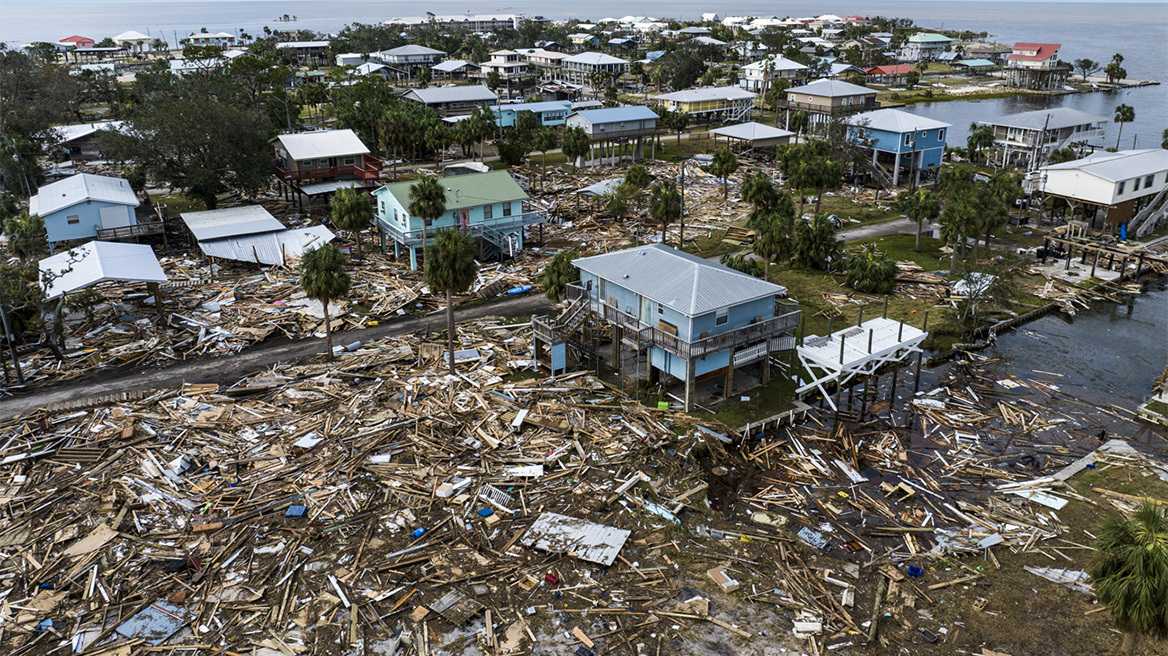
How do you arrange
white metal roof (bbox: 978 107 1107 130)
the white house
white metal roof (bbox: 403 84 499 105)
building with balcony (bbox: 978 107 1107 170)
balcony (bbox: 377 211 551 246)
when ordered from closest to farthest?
balcony (bbox: 377 211 551 246), the white house, white metal roof (bbox: 978 107 1107 130), building with balcony (bbox: 978 107 1107 170), white metal roof (bbox: 403 84 499 105)

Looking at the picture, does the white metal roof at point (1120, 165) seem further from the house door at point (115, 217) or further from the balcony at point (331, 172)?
the house door at point (115, 217)

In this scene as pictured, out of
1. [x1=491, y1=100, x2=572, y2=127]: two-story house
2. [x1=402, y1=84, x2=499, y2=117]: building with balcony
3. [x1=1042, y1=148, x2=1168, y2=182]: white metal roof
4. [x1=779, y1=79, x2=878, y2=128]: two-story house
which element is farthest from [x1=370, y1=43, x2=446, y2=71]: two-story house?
[x1=1042, y1=148, x2=1168, y2=182]: white metal roof

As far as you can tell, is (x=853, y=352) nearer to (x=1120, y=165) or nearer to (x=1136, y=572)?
(x=1136, y=572)

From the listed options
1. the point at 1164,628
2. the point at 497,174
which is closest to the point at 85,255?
the point at 497,174

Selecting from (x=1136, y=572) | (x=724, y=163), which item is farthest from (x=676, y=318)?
(x=724, y=163)

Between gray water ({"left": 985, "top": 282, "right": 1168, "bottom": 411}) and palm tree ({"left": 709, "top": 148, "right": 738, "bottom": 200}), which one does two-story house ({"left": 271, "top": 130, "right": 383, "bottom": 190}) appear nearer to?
palm tree ({"left": 709, "top": 148, "right": 738, "bottom": 200})

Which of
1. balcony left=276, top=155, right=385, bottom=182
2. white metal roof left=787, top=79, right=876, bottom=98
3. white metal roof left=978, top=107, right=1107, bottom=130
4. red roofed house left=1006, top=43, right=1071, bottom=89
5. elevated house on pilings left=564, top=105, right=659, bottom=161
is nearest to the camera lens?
balcony left=276, top=155, right=385, bottom=182
